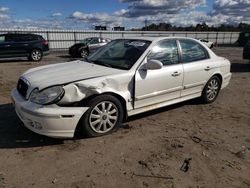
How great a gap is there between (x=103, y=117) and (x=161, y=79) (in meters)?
1.31

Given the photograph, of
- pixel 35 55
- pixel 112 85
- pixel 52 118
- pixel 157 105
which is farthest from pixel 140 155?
pixel 35 55

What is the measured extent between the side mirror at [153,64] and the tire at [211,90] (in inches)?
73.1

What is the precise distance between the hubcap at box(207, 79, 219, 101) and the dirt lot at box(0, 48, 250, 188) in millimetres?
859

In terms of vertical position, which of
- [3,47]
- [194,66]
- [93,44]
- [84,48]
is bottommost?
[84,48]

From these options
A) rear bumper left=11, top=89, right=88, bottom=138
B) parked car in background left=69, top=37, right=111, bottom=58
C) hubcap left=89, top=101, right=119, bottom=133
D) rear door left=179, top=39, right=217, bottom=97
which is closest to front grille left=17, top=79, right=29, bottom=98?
rear bumper left=11, top=89, right=88, bottom=138

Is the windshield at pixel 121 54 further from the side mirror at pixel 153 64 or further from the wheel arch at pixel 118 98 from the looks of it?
the wheel arch at pixel 118 98

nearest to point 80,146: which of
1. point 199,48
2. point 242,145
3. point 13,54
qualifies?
point 242,145

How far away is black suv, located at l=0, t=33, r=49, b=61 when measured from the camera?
52.8 feet

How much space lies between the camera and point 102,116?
4.38 meters

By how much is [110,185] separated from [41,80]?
77.3 inches

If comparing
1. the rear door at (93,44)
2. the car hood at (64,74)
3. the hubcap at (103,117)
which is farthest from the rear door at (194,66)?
the rear door at (93,44)

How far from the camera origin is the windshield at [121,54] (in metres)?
4.91

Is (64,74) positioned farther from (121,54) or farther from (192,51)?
(192,51)

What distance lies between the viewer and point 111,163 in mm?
3689
